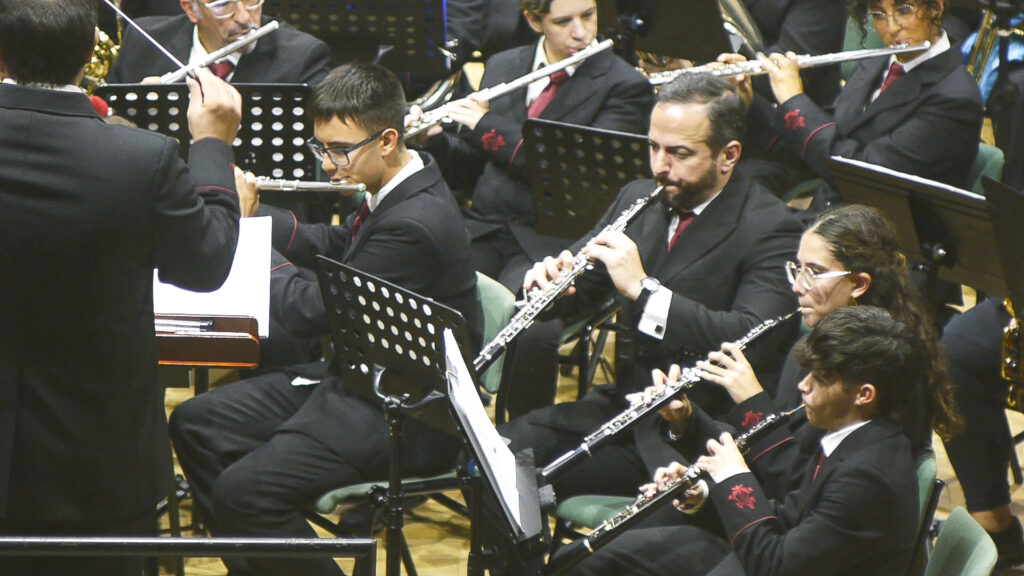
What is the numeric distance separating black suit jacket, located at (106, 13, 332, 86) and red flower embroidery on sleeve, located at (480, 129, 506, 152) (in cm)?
64

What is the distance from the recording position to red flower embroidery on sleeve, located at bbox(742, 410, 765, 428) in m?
2.94

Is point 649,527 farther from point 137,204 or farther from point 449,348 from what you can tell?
point 137,204

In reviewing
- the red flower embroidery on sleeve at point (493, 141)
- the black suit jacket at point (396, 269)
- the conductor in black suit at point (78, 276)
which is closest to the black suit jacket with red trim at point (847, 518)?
the black suit jacket at point (396, 269)

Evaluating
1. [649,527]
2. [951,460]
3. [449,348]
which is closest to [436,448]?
[649,527]

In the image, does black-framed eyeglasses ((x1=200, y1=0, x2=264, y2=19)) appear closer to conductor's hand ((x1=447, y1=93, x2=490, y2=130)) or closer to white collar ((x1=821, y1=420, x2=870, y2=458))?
conductor's hand ((x1=447, y1=93, x2=490, y2=130))

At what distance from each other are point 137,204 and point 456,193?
3.06 metres

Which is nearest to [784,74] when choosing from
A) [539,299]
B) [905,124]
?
[905,124]

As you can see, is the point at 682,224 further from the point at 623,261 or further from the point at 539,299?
the point at 539,299

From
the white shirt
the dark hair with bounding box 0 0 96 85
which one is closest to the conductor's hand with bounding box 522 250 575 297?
the white shirt

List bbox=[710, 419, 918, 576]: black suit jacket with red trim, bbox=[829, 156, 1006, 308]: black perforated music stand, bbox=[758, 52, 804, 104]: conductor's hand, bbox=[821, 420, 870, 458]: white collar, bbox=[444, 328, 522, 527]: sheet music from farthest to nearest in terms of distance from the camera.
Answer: bbox=[758, 52, 804, 104]: conductor's hand
bbox=[829, 156, 1006, 308]: black perforated music stand
bbox=[821, 420, 870, 458]: white collar
bbox=[710, 419, 918, 576]: black suit jacket with red trim
bbox=[444, 328, 522, 527]: sheet music

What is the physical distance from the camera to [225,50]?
14.4ft

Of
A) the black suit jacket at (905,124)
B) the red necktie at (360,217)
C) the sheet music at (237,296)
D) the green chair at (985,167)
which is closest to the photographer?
the sheet music at (237,296)

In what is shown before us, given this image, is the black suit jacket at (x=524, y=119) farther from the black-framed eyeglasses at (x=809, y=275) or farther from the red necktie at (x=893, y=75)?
the black-framed eyeglasses at (x=809, y=275)

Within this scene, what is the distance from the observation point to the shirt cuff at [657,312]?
329 centimetres
